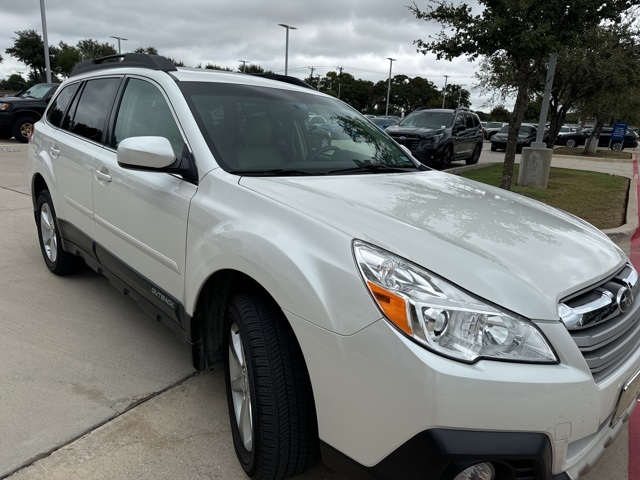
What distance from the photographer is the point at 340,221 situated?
1.85m

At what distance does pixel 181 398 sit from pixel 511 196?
219cm

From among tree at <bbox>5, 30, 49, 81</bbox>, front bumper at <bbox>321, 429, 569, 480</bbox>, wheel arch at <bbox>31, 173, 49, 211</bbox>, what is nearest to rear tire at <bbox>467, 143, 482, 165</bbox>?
wheel arch at <bbox>31, 173, 49, 211</bbox>

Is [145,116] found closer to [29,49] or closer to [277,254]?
[277,254]

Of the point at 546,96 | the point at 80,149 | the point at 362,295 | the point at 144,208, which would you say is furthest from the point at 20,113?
the point at 362,295

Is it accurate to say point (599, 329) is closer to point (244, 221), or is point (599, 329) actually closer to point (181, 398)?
point (244, 221)

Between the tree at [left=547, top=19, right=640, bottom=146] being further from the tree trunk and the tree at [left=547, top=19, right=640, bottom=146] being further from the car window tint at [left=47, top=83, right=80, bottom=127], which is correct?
the car window tint at [left=47, top=83, right=80, bottom=127]

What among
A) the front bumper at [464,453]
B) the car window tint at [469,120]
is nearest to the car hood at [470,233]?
the front bumper at [464,453]

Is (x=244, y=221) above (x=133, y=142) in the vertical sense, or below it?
below

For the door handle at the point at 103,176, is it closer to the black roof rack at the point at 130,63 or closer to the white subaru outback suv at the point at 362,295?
the white subaru outback suv at the point at 362,295

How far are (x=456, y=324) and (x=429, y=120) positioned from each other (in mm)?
13249

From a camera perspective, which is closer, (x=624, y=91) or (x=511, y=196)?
(x=511, y=196)

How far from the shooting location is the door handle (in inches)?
121

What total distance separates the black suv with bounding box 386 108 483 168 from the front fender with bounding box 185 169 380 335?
10.1m

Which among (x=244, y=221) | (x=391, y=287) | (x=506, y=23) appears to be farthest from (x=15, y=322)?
(x=506, y=23)
